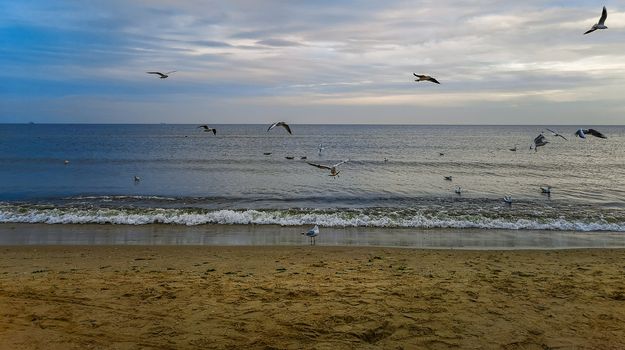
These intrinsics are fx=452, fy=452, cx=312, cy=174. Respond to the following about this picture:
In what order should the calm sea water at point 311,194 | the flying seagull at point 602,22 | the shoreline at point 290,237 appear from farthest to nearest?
the calm sea water at point 311,194
the shoreline at point 290,237
the flying seagull at point 602,22

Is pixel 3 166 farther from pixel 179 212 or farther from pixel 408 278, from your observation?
pixel 408 278

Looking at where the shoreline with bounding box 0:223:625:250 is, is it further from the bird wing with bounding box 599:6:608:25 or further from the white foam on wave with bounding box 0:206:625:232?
the bird wing with bounding box 599:6:608:25

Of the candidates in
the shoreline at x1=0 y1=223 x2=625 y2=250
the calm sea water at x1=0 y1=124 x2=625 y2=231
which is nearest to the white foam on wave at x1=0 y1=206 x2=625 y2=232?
the calm sea water at x1=0 y1=124 x2=625 y2=231

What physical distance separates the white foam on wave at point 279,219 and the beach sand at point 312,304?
5.71m

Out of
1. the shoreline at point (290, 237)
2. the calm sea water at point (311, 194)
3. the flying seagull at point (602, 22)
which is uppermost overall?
the flying seagull at point (602, 22)

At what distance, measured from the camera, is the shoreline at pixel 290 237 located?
13906 millimetres

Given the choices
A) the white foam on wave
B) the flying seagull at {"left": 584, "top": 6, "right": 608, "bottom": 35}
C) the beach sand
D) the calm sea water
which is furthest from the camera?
the calm sea water

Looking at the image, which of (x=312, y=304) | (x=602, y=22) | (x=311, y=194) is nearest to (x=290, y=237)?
(x=312, y=304)

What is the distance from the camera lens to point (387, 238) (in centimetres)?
1478

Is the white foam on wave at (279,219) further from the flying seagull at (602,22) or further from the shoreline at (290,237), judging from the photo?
the flying seagull at (602,22)

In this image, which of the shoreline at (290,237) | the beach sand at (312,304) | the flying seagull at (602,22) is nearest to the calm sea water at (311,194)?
the shoreline at (290,237)

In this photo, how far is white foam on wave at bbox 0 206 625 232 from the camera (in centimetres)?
1667

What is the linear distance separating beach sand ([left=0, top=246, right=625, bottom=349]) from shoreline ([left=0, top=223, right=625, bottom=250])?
2.90 metres

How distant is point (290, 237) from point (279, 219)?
2621 millimetres
